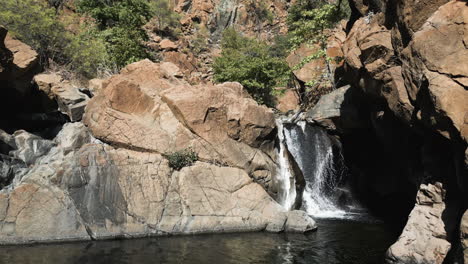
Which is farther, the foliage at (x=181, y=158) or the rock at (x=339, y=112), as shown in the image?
the rock at (x=339, y=112)

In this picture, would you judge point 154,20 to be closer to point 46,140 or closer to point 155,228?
point 46,140

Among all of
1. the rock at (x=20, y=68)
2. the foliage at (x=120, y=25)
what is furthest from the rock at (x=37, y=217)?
the foliage at (x=120, y=25)

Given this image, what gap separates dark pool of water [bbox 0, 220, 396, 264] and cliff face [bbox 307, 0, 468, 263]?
98.1 inches

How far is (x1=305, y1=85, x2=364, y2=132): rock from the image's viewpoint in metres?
24.1

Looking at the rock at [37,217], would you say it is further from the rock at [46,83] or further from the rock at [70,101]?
the rock at [46,83]

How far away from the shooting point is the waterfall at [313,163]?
2469 cm

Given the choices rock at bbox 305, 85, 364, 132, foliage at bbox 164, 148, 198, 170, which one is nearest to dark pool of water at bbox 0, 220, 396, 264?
foliage at bbox 164, 148, 198, 170

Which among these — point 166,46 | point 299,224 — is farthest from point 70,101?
point 166,46

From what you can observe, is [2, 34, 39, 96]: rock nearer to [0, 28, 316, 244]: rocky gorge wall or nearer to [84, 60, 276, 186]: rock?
[0, 28, 316, 244]: rocky gorge wall

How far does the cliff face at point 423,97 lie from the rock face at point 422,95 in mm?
24

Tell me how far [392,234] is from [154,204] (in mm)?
12213

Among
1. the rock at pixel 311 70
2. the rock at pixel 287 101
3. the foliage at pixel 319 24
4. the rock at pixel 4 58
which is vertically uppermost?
the foliage at pixel 319 24

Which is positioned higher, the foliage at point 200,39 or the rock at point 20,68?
the foliage at point 200,39

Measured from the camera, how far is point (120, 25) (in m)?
37.3
